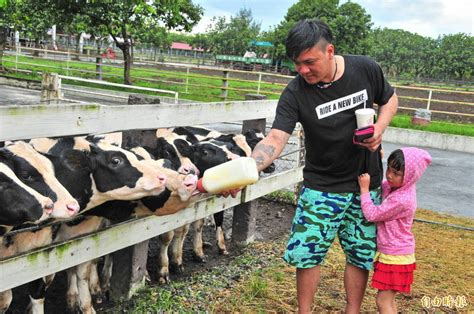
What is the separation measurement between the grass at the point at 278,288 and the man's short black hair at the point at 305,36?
207 centimetres

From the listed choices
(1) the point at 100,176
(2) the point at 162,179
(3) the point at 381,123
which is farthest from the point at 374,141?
(1) the point at 100,176

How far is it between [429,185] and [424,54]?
62376mm

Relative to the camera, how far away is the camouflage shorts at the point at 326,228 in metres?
3.50

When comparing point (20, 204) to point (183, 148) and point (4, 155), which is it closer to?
point (4, 155)

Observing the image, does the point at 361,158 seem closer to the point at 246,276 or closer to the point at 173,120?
the point at 173,120

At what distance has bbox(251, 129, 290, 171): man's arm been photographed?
11.0 feet

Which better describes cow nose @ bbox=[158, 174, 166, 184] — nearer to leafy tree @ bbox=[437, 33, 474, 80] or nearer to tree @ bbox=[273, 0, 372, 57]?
tree @ bbox=[273, 0, 372, 57]

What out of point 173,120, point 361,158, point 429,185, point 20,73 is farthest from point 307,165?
point 20,73

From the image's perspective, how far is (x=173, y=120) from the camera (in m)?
3.99

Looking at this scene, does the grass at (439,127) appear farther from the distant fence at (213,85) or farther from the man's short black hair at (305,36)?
the man's short black hair at (305,36)

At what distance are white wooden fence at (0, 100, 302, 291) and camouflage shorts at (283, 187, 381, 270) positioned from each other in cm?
107

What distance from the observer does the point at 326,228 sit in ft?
11.5

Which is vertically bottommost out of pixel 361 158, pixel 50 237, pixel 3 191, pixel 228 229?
pixel 228 229

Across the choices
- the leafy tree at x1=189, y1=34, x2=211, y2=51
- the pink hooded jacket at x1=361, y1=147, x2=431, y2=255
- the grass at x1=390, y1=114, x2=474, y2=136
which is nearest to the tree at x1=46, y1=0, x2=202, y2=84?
the grass at x1=390, y1=114, x2=474, y2=136
